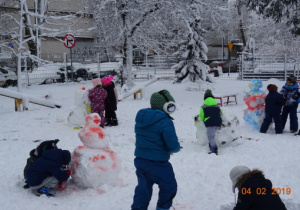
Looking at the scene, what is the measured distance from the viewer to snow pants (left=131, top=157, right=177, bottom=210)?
4039mm

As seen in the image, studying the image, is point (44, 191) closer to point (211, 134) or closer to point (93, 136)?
point (93, 136)

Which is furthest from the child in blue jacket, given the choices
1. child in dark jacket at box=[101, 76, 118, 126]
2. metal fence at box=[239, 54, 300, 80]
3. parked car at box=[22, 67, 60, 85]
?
metal fence at box=[239, 54, 300, 80]

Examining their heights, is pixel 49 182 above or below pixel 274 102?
below

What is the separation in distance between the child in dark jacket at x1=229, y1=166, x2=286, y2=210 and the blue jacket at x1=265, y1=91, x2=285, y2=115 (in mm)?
6089

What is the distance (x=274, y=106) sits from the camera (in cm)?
898

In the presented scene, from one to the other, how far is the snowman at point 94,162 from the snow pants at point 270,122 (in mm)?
5108

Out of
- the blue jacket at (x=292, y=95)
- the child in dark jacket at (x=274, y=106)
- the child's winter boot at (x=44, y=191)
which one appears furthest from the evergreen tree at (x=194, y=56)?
the child's winter boot at (x=44, y=191)

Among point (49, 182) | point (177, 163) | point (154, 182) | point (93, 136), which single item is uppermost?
point (93, 136)

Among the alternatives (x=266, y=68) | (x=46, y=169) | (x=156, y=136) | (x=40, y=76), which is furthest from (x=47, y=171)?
(x=266, y=68)

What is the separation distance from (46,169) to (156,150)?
188 centimetres

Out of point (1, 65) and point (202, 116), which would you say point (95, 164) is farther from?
point (1, 65)

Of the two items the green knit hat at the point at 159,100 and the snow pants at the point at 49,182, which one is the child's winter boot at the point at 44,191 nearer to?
the snow pants at the point at 49,182

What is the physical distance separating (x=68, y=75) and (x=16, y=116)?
41.7 feet

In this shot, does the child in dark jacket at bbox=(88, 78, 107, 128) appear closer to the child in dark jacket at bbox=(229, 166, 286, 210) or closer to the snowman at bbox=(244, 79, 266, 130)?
the snowman at bbox=(244, 79, 266, 130)
